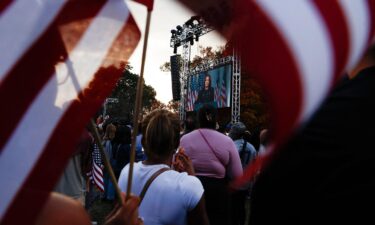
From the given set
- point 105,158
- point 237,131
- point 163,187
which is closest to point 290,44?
point 105,158

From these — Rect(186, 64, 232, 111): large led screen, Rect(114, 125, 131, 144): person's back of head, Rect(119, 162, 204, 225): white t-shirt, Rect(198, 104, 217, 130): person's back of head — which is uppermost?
Rect(186, 64, 232, 111): large led screen

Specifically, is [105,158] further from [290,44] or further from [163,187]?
[163,187]

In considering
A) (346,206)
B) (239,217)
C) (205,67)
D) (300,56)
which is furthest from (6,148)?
(205,67)

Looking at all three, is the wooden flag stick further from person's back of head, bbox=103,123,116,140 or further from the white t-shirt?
person's back of head, bbox=103,123,116,140

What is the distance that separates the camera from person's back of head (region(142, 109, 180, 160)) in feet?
8.90

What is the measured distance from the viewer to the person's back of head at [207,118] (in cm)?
436

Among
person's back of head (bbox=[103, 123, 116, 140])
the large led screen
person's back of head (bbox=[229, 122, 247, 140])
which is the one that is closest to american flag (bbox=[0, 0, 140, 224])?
person's back of head (bbox=[229, 122, 247, 140])

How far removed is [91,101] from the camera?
160 cm

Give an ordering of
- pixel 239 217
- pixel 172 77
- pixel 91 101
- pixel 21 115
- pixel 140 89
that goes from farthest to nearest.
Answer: pixel 172 77 → pixel 239 217 → pixel 140 89 → pixel 91 101 → pixel 21 115

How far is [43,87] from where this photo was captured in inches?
60.2

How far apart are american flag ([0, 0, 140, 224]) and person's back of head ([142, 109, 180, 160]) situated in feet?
3.66

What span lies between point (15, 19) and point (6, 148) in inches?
15.4

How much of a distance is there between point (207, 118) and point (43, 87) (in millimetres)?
2899

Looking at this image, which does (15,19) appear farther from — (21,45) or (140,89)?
(140,89)
